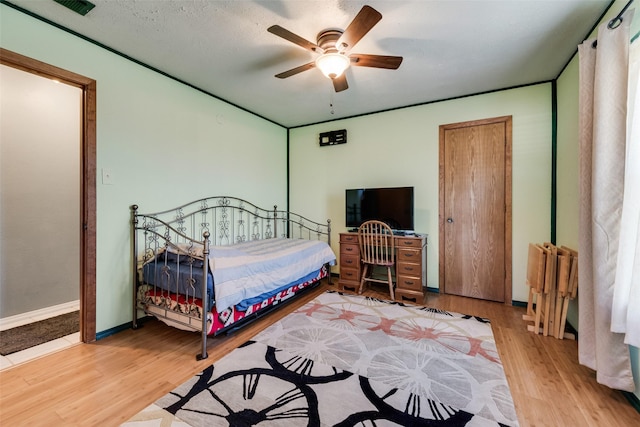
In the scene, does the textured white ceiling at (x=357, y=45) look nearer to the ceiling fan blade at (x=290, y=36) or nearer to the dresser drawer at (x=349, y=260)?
the ceiling fan blade at (x=290, y=36)

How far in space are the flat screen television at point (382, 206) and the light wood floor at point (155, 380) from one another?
4.89 feet

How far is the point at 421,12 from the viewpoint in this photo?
1.85 meters

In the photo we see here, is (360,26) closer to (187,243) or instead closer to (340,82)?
(340,82)

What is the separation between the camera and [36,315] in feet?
8.62

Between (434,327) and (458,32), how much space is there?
245cm

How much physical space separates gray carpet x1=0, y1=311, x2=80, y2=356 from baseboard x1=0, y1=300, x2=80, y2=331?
9 cm

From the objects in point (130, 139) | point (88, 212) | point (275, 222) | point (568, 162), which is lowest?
point (275, 222)

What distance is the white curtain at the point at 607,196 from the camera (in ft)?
4.98

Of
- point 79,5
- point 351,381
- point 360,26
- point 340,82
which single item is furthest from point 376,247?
point 79,5

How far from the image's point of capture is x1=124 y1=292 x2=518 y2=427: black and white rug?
139cm

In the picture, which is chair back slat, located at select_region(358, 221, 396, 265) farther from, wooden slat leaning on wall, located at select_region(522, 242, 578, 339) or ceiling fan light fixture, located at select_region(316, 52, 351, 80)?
ceiling fan light fixture, located at select_region(316, 52, 351, 80)

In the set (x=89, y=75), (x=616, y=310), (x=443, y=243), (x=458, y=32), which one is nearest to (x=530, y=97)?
(x=458, y=32)

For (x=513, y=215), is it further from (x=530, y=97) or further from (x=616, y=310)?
(x=616, y=310)

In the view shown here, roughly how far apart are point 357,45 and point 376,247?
2093 millimetres
